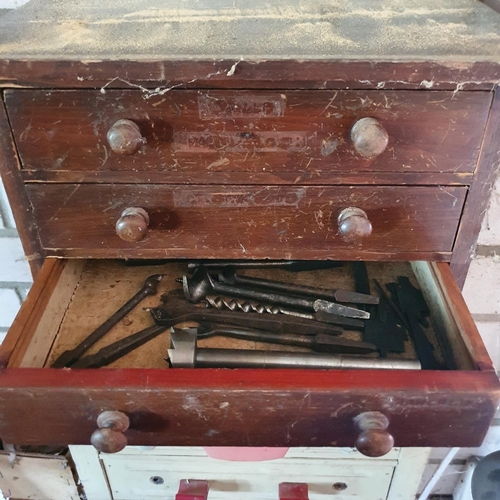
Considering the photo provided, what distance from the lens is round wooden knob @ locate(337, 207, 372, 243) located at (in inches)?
22.6

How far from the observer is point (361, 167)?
575mm

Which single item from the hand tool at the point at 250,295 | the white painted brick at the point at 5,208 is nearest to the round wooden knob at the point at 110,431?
the hand tool at the point at 250,295

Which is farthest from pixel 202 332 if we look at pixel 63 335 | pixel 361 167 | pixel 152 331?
pixel 361 167

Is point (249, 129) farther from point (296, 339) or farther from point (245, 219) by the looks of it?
point (296, 339)

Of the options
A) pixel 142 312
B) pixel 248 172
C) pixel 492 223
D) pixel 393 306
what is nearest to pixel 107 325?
pixel 142 312

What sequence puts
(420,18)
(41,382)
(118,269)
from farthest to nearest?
1. (118,269)
2. (420,18)
3. (41,382)

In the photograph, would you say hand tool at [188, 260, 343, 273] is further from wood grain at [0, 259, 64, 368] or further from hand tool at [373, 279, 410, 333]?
wood grain at [0, 259, 64, 368]

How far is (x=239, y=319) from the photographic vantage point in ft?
2.22

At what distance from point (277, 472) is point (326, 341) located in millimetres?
211

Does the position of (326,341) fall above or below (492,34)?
below

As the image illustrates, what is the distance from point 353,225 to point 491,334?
1.99ft

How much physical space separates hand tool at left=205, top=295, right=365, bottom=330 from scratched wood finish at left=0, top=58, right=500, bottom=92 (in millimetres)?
301

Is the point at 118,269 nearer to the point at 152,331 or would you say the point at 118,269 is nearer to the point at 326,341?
the point at 152,331

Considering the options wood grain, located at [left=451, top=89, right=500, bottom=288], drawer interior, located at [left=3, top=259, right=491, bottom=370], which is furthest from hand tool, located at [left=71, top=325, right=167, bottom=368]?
wood grain, located at [left=451, top=89, right=500, bottom=288]
